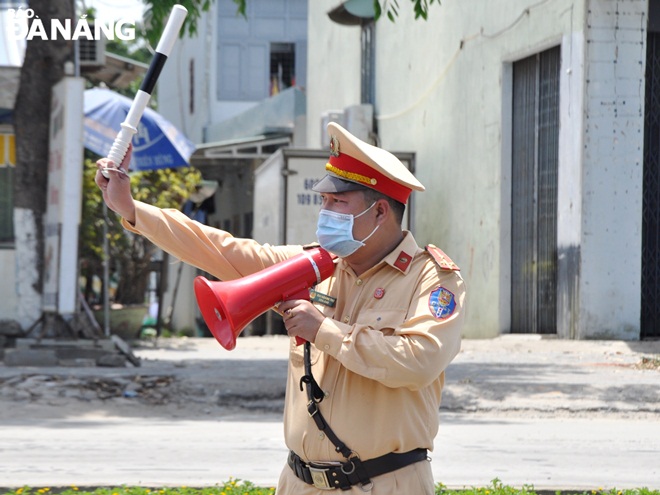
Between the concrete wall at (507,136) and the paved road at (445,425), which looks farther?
the concrete wall at (507,136)

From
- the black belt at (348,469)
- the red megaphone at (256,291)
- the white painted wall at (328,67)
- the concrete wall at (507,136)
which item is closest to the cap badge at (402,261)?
the red megaphone at (256,291)

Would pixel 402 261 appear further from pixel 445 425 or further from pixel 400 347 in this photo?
pixel 445 425

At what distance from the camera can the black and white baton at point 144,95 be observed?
12.1 ft

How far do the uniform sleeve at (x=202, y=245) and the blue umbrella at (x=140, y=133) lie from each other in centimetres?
1475

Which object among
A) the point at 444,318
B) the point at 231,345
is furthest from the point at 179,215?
the point at 444,318

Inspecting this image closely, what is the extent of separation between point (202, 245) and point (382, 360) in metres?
0.83

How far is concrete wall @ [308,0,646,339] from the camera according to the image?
50.3ft

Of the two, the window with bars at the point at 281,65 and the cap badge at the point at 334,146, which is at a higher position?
the window with bars at the point at 281,65

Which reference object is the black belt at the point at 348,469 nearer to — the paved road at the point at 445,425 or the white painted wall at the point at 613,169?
the paved road at the point at 445,425

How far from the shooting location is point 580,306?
50.0 feet

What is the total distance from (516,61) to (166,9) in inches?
239

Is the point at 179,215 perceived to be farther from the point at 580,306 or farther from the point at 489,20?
the point at 489,20

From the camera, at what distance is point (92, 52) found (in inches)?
653

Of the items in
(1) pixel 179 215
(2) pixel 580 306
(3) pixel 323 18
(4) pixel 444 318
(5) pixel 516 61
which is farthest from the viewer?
(3) pixel 323 18
